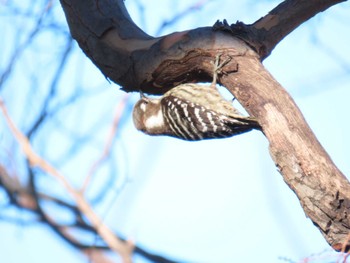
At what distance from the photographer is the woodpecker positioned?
4.74 m

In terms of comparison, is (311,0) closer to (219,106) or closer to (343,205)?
(219,106)

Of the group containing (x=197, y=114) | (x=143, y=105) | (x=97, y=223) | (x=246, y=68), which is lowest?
(x=97, y=223)

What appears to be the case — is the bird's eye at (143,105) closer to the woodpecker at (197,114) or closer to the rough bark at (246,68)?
the woodpecker at (197,114)

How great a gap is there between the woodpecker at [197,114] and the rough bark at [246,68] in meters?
0.35

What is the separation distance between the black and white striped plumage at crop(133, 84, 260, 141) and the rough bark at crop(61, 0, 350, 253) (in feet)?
1.14

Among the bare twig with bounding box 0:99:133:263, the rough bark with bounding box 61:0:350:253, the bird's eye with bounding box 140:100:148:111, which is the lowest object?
the bare twig with bounding box 0:99:133:263

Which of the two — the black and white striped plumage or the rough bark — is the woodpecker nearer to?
the black and white striped plumage

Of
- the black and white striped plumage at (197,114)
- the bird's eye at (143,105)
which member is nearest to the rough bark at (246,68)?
the black and white striped plumage at (197,114)

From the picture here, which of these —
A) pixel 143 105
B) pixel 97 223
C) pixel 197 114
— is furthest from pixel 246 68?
pixel 97 223

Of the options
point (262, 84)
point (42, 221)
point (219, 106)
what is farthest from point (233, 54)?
point (42, 221)

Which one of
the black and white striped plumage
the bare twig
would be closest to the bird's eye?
the black and white striped plumage

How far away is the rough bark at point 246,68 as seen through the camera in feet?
10.8

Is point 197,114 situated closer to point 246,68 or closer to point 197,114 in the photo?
point 197,114

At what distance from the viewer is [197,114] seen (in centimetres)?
492
